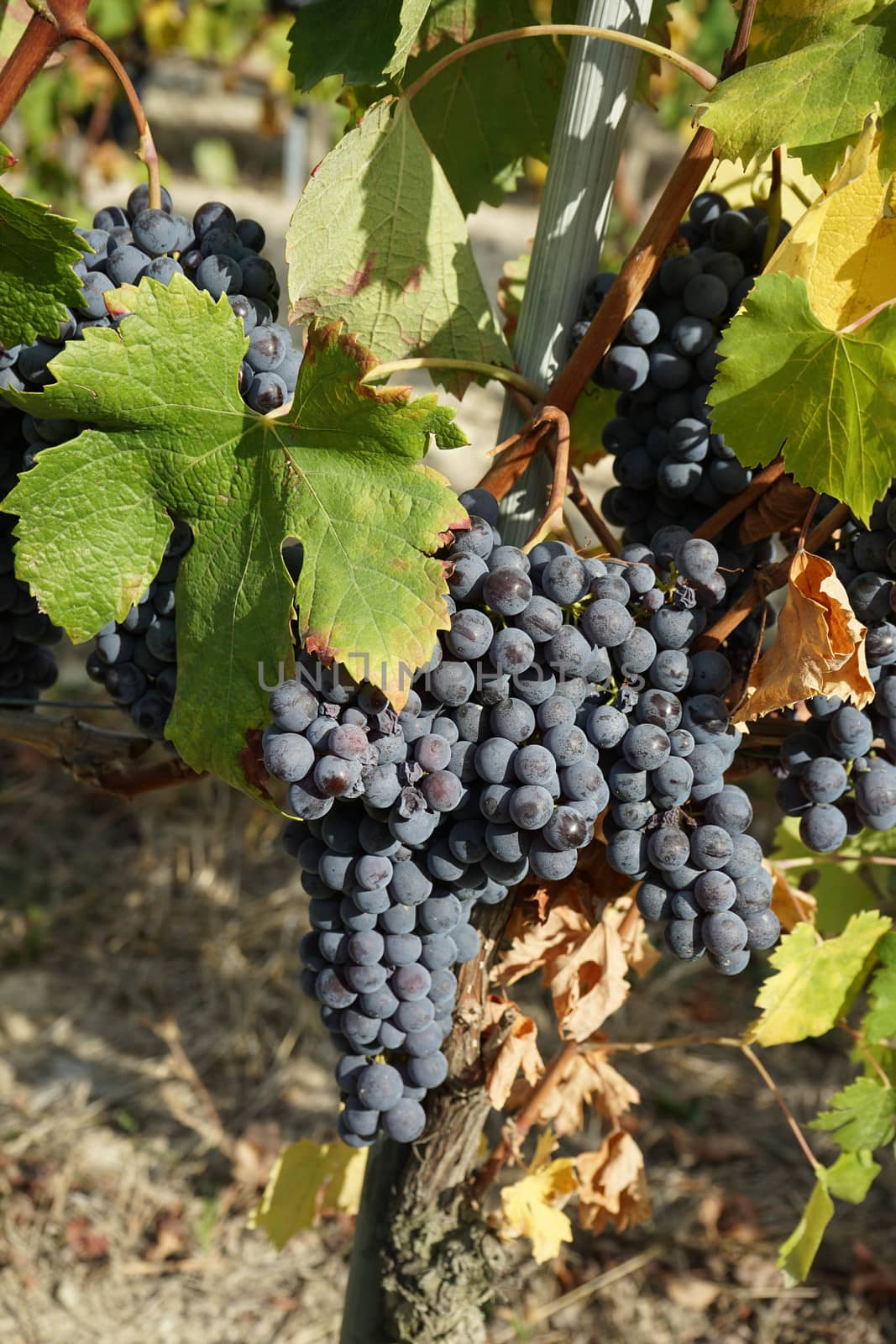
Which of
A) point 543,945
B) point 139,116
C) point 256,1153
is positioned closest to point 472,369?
point 139,116

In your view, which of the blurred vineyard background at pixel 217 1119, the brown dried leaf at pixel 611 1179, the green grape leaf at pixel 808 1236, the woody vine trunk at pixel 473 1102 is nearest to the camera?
the woody vine trunk at pixel 473 1102

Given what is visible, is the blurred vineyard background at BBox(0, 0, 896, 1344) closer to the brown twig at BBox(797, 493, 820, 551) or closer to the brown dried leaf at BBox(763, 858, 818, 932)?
the brown twig at BBox(797, 493, 820, 551)

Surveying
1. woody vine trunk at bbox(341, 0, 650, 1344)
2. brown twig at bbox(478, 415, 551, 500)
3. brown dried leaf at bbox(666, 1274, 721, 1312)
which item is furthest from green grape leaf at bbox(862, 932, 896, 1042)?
brown dried leaf at bbox(666, 1274, 721, 1312)

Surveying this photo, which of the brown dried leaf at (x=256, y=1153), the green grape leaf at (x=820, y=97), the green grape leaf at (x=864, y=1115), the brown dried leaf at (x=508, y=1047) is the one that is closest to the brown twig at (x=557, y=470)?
the green grape leaf at (x=820, y=97)

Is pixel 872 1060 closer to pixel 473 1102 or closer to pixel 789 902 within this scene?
pixel 789 902

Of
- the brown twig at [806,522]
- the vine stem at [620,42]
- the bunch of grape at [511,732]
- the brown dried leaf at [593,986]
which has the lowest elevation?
the brown dried leaf at [593,986]

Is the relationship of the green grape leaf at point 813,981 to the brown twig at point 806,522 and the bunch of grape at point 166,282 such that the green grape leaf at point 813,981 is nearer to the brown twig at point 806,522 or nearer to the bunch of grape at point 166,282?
the brown twig at point 806,522

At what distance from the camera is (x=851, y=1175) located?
1.25 metres

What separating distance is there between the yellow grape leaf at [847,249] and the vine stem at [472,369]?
0.75ft

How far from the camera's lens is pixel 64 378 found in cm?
81

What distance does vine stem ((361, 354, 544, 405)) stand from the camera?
939 mm

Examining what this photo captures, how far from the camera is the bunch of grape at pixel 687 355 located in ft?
→ 3.16

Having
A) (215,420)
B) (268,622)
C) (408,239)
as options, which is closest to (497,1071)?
(268,622)

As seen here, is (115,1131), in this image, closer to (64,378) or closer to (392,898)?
(392,898)
